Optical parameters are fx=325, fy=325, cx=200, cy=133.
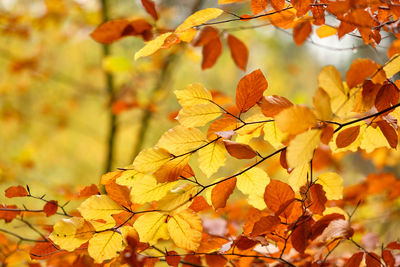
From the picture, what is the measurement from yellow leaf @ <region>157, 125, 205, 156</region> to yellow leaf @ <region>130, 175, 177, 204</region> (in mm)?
52

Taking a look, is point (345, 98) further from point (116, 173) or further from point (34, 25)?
point (34, 25)

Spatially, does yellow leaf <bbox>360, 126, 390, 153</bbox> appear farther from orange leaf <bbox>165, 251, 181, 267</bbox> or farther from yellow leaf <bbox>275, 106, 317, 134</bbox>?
orange leaf <bbox>165, 251, 181, 267</bbox>

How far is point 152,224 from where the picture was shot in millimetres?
457

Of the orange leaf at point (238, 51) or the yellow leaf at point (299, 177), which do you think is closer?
the yellow leaf at point (299, 177)

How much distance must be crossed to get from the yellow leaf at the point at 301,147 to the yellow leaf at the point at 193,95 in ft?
0.61

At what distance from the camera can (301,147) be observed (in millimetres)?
342

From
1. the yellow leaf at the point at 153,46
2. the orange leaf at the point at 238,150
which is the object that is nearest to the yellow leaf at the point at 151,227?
the orange leaf at the point at 238,150

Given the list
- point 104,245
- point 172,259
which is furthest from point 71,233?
point 172,259

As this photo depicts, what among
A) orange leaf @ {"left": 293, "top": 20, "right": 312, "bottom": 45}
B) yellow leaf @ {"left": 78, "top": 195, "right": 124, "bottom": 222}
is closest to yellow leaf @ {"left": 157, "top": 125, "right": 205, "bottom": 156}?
yellow leaf @ {"left": 78, "top": 195, "right": 124, "bottom": 222}

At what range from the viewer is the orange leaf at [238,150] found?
460 millimetres

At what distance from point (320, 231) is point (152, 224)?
0.85 ft

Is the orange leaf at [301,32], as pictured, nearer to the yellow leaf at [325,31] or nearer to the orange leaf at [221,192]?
the yellow leaf at [325,31]

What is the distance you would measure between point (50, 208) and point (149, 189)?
27 cm

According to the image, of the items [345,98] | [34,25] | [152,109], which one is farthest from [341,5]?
[34,25]
